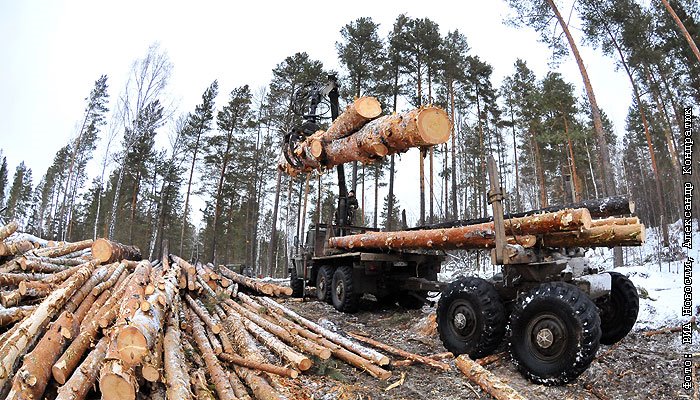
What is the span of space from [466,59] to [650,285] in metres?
17.8

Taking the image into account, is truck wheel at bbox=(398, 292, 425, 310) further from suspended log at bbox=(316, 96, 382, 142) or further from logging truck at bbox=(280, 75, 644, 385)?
suspended log at bbox=(316, 96, 382, 142)

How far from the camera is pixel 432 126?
4.90 m

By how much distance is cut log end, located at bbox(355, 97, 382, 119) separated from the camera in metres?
5.70

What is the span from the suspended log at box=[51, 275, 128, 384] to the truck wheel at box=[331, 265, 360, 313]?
425cm

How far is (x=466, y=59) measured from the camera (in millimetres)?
23641

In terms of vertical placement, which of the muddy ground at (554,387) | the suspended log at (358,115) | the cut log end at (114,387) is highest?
the suspended log at (358,115)

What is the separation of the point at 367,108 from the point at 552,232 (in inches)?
116

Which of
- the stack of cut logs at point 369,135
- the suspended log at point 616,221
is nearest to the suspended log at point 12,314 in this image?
the stack of cut logs at point 369,135

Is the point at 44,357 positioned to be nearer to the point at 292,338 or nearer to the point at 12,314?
the point at 12,314

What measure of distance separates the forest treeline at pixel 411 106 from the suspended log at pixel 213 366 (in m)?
13.4

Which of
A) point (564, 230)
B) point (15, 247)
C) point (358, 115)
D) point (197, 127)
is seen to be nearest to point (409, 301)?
point (564, 230)

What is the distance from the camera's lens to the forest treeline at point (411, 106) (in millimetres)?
17656

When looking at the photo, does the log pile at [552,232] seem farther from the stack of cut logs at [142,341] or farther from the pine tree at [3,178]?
the pine tree at [3,178]

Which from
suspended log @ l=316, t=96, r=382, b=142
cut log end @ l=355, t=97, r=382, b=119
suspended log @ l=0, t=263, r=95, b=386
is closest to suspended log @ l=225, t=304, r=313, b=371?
suspended log @ l=0, t=263, r=95, b=386
